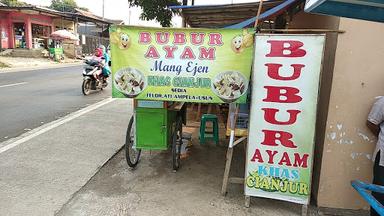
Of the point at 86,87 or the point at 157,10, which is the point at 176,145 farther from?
the point at 86,87

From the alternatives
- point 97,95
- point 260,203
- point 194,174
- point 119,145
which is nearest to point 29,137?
point 119,145

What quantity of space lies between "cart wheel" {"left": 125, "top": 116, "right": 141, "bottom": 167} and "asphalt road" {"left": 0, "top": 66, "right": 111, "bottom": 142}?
2688 mm

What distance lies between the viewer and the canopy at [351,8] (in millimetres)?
1786

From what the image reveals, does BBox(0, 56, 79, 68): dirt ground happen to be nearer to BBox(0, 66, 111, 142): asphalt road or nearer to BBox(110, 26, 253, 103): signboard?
BBox(0, 66, 111, 142): asphalt road

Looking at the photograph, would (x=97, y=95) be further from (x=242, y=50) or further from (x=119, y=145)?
(x=242, y=50)

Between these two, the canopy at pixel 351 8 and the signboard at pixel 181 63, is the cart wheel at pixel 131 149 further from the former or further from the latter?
the canopy at pixel 351 8

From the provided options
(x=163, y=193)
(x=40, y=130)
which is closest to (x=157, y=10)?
(x=40, y=130)

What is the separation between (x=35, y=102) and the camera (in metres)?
9.81

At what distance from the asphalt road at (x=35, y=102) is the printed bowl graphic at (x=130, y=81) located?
3347mm

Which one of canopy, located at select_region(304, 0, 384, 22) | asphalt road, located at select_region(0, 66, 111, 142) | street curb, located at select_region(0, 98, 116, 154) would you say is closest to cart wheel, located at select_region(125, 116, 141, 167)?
street curb, located at select_region(0, 98, 116, 154)

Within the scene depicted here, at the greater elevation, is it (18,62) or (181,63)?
(181,63)

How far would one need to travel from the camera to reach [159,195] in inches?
162

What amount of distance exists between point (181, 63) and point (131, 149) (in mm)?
1760

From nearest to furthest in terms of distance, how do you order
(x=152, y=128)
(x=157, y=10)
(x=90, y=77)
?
1. (x=152, y=128)
2. (x=157, y=10)
3. (x=90, y=77)
